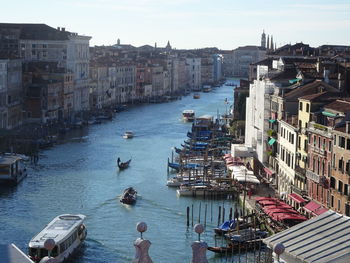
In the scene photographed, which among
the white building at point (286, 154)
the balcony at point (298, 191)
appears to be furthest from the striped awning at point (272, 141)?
the balcony at point (298, 191)

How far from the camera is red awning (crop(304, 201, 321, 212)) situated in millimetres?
15031

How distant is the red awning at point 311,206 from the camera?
49.3 feet

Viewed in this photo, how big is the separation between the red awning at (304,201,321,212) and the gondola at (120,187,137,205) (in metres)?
4.06

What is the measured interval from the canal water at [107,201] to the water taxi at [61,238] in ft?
0.80

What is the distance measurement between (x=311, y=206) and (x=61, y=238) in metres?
4.77

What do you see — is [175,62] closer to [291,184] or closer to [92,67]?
[92,67]

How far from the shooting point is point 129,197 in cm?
1788

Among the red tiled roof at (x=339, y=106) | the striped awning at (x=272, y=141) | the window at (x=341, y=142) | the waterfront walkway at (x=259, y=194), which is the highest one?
the red tiled roof at (x=339, y=106)

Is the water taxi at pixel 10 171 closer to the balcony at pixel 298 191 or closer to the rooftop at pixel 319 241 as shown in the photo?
the balcony at pixel 298 191

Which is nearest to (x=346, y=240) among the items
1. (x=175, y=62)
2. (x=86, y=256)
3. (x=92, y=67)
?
(x=86, y=256)

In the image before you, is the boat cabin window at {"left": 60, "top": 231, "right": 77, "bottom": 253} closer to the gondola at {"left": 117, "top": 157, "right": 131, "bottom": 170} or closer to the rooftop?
the rooftop

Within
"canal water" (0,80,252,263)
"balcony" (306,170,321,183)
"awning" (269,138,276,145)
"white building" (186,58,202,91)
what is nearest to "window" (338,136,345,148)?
"balcony" (306,170,321,183)

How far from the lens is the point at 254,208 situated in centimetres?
1655

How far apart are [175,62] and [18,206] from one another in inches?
2004
